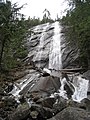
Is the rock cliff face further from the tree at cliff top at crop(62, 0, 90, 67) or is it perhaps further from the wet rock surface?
the tree at cliff top at crop(62, 0, 90, 67)

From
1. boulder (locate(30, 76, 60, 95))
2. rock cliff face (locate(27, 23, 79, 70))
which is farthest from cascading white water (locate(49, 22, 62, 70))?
boulder (locate(30, 76, 60, 95))

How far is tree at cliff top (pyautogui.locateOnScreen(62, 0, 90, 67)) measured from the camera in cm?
2028

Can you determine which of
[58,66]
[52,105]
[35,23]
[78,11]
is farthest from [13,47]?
[35,23]

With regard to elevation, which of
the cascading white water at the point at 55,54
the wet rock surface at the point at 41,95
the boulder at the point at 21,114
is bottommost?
the boulder at the point at 21,114

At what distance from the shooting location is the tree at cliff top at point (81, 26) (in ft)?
66.5

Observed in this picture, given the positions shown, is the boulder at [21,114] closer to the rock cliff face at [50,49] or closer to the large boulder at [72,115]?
the large boulder at [72,115]

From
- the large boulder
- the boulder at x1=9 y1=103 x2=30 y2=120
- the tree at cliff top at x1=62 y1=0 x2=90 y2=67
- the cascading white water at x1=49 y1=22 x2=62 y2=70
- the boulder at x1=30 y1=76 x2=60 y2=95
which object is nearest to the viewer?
the large boulder

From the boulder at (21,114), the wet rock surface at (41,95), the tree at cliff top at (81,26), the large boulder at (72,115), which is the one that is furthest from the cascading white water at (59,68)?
the large boulder at (72,115)

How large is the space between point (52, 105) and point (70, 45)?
1209 cm

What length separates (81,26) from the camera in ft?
66.3

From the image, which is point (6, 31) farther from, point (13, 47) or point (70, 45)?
point (70, 45)

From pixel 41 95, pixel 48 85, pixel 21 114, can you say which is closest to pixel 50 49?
pixel 48 85

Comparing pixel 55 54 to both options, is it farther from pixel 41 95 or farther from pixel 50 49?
pixel 41 95

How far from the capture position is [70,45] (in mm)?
24234
